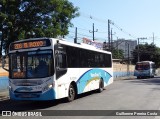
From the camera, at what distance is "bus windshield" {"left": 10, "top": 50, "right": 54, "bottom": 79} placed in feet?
47.2

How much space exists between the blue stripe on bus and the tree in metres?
2.92

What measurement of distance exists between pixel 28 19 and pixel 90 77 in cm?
493

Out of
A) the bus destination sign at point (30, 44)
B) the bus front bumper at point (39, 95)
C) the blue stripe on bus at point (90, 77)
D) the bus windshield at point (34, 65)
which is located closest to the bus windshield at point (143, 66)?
the blue stripe on bus at point (90, 77)

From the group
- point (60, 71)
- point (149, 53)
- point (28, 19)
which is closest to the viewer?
point (60, 71)

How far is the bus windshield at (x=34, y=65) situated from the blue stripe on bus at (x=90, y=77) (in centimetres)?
337

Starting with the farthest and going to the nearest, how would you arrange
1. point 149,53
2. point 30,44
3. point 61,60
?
point 149,53 < point 61,60 < point 30,44

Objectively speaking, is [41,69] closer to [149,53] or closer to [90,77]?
[90,77]

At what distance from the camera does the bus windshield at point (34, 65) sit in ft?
Answer: 47.2

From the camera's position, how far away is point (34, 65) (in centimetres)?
1452

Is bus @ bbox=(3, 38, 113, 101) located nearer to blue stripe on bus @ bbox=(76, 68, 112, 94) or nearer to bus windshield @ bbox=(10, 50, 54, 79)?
bus windshield @ bbox=(10, 50, 54, 79)

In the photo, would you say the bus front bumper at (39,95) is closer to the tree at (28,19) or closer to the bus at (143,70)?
the tree at (28,19)

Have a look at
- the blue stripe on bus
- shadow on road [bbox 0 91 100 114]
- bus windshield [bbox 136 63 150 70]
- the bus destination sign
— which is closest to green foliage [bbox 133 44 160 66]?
bus windshield [bbox 136 63 150 70]

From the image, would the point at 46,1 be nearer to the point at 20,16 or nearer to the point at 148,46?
the point at 20,16

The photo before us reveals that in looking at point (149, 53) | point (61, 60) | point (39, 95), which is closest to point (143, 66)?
point (61, 60)
